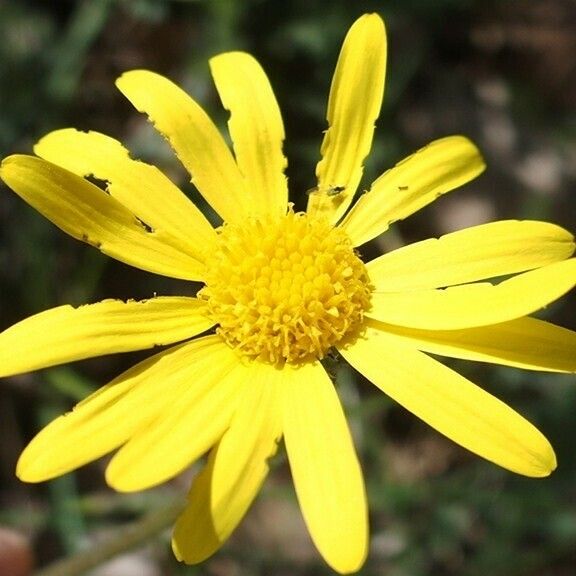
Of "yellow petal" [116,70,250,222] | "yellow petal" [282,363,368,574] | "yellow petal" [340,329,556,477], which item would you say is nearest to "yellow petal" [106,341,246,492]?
"yellow petal" [282,363,368,574]

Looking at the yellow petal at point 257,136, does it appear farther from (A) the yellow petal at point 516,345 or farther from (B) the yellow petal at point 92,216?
(A) the yellow petal at point 516,345

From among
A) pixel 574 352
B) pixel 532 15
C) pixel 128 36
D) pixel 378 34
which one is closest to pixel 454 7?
pixel 532 15

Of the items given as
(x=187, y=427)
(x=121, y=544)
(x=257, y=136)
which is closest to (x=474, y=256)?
(x=257, y=136)

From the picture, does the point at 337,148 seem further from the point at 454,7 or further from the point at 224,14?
the point at 454,7

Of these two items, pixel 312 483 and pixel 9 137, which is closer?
pixel 312 483

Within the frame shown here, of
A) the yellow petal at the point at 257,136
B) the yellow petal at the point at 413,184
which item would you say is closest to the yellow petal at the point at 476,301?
the yellow petal at the point at 413,184
